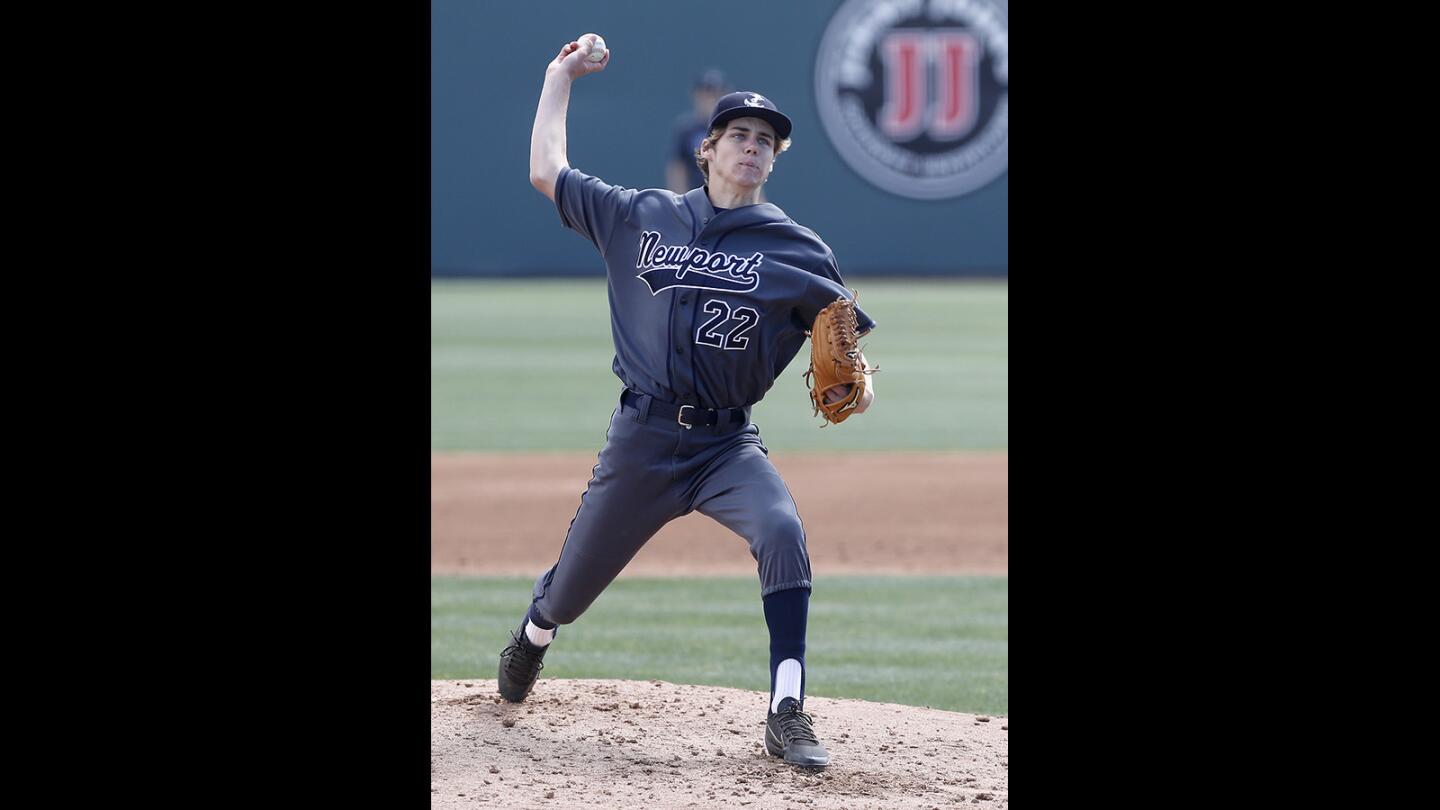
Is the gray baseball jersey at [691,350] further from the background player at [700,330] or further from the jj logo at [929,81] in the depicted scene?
the jj logo at [929,81]

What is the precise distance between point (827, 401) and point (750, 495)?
1.04 ft

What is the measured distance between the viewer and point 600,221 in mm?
4199

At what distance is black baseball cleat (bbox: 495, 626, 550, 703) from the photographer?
14.5 feet

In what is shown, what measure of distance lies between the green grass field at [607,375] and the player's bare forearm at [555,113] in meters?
5.39

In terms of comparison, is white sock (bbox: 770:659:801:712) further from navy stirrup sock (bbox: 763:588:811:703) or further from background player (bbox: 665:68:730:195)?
background player (bbox: 665:68:730:195)

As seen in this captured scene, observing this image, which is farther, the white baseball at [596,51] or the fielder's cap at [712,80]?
the fielder's cap at [712,80]

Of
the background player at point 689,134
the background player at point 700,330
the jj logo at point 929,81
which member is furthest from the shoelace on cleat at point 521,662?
the jj logo at point 929,81

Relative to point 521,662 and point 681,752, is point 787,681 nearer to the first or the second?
point 681,752

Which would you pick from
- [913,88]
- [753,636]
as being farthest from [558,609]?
[913,88]

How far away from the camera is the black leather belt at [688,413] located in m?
4.07

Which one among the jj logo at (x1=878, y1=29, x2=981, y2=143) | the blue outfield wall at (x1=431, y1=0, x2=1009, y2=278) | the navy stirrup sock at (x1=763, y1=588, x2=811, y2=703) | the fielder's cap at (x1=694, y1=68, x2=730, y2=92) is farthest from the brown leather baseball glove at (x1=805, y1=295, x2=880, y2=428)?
the jj logo at (x1=878, y1=29, x2=981, y2=143)
